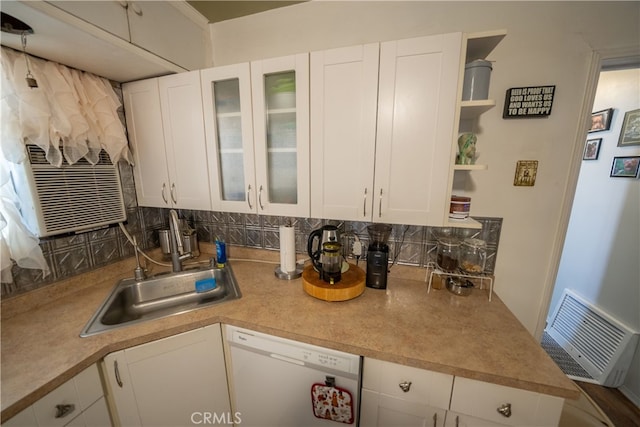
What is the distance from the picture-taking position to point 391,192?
1.02 m

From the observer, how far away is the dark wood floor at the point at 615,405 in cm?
137

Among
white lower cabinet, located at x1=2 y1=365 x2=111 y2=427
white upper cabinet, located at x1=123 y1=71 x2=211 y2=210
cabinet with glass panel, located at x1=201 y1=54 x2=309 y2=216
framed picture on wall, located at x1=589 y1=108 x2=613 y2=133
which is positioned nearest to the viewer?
white lower cabinet, located at x1=2 y1=365 x2=111 y2=427

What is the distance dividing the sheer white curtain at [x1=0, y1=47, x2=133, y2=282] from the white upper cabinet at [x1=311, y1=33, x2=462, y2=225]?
45.9 inches

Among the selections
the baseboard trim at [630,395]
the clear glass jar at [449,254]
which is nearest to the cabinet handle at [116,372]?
the clear glass jar at [449,254]

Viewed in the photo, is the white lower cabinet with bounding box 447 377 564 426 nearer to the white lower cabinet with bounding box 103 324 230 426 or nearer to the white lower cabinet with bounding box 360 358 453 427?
the white lower cabinet with bounding box 360 358 453 427

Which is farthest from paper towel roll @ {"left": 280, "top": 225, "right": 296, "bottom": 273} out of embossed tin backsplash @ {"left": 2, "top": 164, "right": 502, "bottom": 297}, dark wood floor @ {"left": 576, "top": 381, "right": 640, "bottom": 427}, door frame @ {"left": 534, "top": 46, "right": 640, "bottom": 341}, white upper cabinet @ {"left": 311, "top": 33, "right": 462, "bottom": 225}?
dark wood floor @ {"left": 576, "top": 381, "right": 640, "bottom": 427}

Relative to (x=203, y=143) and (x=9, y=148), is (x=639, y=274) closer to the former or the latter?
(x=203, y=143)

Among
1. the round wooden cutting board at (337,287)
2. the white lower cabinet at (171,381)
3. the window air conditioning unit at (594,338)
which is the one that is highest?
the round wooden cutting board at (337,287)

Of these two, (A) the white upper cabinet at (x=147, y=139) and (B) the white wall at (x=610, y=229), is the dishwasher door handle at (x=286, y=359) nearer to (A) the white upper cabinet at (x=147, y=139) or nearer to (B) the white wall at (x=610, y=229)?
(A) the white upper cabinet at (x=147, y=139)

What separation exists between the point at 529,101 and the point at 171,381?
82.3 inches

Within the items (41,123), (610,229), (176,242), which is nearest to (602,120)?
(610,229)

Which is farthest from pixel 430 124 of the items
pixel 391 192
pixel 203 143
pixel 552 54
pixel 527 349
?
pixel 203 143

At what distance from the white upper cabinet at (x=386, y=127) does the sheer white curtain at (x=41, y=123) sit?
1.17 m

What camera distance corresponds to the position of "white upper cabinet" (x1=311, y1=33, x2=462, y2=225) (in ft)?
2.97
